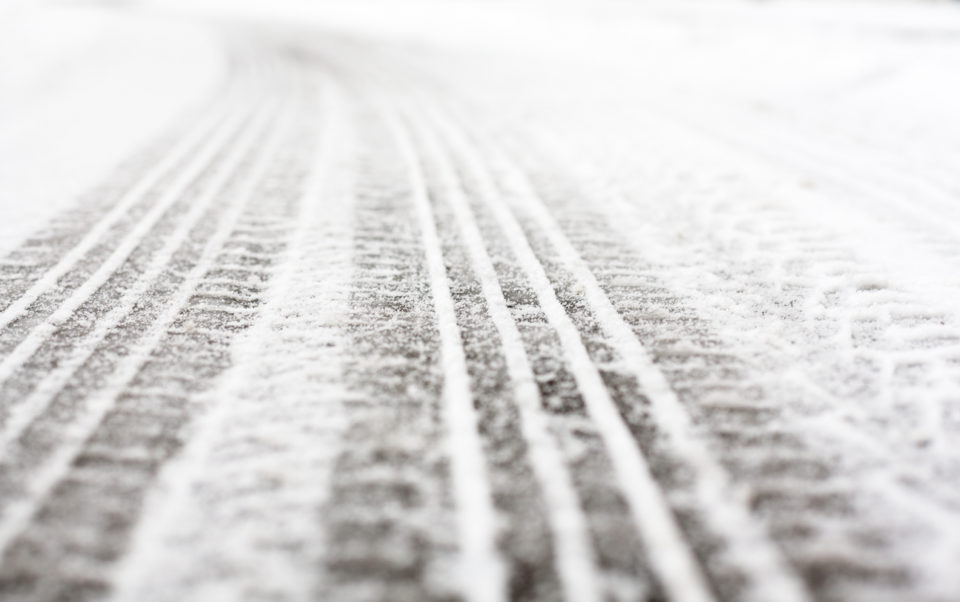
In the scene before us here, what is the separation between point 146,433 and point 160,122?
5.69 m

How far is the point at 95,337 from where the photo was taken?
111 inches

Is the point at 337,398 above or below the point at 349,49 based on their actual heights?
below

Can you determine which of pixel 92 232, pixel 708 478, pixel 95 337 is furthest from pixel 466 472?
pixel 92 232

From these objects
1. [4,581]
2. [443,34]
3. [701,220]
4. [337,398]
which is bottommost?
[4,581]

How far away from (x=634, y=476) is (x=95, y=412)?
6.36 ft

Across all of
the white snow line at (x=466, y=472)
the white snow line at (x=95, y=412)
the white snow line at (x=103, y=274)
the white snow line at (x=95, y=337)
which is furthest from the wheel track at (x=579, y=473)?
the white snow line at (x=103, y=274)

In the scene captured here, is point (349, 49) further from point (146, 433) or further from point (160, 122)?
point (146, 433)

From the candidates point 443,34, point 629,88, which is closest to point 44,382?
point 629,88

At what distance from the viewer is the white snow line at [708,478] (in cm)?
173

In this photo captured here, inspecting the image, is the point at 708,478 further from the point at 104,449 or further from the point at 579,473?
the point at 104,449

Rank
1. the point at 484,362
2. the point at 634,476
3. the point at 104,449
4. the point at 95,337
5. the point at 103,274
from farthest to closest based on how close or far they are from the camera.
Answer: the point at 103,274
the point at 95,337
the point at 484,362
the point at 104,449
the point at 634,476

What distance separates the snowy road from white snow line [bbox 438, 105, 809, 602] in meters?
0.01

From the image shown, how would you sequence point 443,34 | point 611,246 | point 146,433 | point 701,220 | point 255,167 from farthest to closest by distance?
point 443,34, point 255,167, point 701,220, point 611,246, point 146,433

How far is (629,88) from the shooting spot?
8609mm
